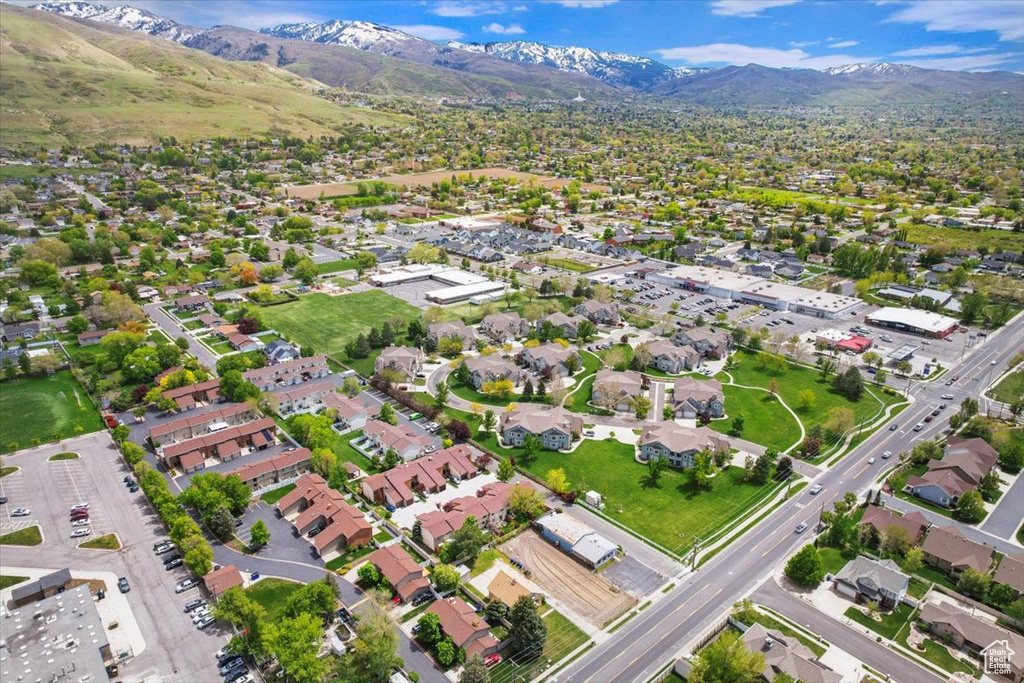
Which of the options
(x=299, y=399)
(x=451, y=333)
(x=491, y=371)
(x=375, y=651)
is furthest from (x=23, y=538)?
(x=451, y=333)

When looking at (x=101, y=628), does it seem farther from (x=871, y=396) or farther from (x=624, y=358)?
(x=871, y=396)

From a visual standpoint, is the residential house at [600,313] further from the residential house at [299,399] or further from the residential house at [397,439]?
the residential house at [299,399]

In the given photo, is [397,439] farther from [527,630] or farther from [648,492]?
[527,630]

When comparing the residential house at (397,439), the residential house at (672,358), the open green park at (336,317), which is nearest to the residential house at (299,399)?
the open green park at (336,317)

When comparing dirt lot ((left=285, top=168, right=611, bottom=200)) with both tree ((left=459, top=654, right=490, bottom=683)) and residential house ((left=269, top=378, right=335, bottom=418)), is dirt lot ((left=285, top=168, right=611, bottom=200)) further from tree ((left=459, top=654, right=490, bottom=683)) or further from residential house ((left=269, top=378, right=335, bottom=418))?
tree ((left=459, top=654, right=490, bottom=683))

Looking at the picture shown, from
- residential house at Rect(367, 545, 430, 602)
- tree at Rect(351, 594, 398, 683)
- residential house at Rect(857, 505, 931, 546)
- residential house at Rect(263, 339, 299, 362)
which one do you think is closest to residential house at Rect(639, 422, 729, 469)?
residential house at Rect(857, 505, 931, 546)

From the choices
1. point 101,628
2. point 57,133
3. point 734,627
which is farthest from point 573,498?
point 57,133
